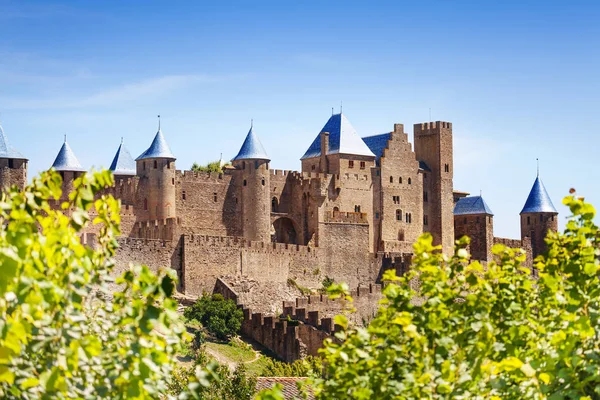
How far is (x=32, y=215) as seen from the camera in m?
12.9

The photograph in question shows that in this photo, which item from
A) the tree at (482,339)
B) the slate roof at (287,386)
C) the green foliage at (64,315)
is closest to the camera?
the green foliage at (64,315)

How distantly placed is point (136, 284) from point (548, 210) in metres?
73.6

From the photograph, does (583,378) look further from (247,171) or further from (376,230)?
(376,230)

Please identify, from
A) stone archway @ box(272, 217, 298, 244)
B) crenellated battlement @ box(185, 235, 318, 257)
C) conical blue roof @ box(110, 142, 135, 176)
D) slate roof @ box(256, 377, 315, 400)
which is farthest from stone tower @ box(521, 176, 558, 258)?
slate roof @ box(256, 377, 315, 400)

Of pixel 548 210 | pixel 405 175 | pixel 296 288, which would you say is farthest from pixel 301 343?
pixel 548 210

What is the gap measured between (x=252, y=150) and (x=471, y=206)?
2005 centimetres

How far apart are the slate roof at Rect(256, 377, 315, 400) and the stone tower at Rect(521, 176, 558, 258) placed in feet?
154

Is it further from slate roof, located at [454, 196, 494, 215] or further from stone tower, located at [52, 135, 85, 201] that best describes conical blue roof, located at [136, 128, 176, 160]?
slate roof, located at [454, 196, 494, 215]

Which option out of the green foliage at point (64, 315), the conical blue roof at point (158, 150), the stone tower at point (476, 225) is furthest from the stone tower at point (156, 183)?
the green foliage at point (64, 315)

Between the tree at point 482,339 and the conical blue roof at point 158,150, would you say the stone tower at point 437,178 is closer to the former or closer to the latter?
the conical blue roof at point 158,150

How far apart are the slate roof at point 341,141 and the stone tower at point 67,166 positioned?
1529cm

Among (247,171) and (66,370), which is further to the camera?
(247,171)

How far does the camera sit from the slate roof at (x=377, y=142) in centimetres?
7375

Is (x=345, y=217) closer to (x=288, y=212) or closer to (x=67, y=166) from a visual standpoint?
(x=288, y=212)
